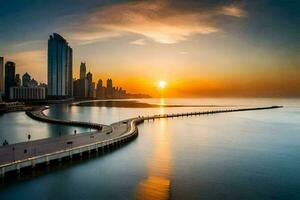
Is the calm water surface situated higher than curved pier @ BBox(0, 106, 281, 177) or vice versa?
curved pier @ BBox(0, 106, 281, 177)

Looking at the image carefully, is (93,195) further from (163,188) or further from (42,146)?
(42,146)

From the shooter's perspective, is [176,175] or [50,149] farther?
[50,149]

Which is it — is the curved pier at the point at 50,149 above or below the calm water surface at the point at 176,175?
above

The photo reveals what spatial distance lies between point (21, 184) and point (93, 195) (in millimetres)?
9485

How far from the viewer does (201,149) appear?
2680 inches

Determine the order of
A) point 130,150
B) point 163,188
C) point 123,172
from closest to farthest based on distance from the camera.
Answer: point 163,188 < point 123,172 < point 130,150

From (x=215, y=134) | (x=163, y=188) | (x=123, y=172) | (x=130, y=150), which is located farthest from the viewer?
(x=215, y=134)

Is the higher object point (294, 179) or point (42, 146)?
point (42, 146)

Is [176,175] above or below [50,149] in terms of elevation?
below

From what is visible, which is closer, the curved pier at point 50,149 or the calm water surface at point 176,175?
the calm water surface at point 176,175

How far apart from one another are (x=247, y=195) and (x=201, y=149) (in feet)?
98.3

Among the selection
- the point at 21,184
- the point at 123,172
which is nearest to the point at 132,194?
the point at 123,172

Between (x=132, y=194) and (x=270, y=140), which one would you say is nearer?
(x=132, y=194)

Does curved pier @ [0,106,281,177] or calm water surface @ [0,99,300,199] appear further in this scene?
curved pier @ [0,106,281,177]
